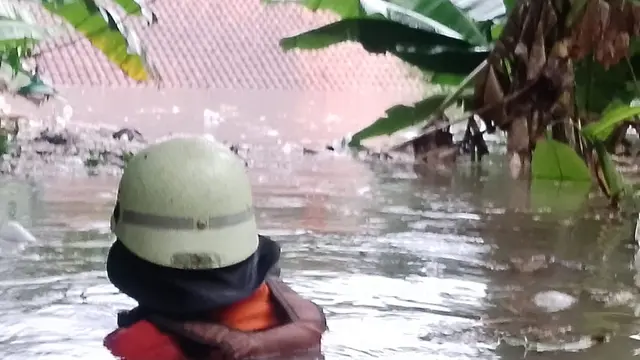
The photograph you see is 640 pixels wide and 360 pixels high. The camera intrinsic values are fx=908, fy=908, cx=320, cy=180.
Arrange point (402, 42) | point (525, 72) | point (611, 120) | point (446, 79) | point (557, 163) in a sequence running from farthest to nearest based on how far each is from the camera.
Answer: point (446, 79), point (402, 42), point (525, 72), point (557, 163), point (611, 120)

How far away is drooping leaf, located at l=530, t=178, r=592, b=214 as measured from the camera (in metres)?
1.04

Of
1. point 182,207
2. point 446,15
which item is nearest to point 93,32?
point 446,15

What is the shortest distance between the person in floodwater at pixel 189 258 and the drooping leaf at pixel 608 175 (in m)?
0.60

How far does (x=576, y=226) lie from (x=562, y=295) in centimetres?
29

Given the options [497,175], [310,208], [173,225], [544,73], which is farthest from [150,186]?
[497,175]

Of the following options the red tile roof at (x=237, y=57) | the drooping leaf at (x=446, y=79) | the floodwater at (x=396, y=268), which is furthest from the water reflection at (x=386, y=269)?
the red tile roof at (x=237, y=57)

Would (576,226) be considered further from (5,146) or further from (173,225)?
(5,146)

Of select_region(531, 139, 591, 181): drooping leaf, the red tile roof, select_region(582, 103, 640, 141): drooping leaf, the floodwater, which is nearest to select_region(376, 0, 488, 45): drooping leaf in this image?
the floodwater

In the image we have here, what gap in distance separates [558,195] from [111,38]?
2.20ft

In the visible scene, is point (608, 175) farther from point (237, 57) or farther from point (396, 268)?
point (237, 57)

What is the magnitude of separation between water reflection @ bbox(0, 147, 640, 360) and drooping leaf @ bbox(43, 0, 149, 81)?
0.24 m

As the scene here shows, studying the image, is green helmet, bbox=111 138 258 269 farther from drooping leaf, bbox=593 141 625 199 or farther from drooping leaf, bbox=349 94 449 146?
drooping leaf, bbox=349 94 449 146

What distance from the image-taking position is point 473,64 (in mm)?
1535

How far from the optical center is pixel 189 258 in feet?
1.46
